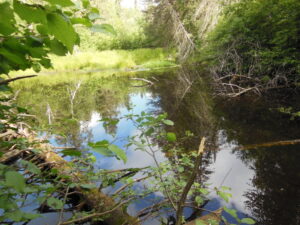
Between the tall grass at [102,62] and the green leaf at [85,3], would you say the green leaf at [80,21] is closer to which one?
the green leaf at [85,3]

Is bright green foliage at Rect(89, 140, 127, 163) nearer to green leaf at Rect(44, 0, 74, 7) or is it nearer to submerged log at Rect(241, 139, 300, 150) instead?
green leaf at Rect(44, 0, 74, 7)

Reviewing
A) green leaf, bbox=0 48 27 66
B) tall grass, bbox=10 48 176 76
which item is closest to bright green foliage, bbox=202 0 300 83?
green leaf, bbox=0 48 27 66

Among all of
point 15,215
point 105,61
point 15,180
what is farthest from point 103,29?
point 105,61

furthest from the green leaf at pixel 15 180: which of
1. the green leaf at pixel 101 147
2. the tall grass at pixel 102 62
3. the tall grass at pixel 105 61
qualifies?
the tall grass at pixel 105 61

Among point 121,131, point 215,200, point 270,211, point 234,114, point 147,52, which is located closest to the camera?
point 270,211

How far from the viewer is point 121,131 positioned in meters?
4.57

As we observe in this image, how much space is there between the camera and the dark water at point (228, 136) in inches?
88.6

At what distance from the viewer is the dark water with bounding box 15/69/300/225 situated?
2.25 meters

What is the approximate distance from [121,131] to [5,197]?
12.0ft

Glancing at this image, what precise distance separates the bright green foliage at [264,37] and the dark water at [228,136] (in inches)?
48.4

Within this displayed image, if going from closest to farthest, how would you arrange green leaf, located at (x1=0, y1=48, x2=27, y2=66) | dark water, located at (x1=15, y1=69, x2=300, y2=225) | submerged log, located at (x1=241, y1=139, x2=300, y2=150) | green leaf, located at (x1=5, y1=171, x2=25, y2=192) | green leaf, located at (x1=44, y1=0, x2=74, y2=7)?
green leaf, located at (x1=44, y1=0, x2=74, y2=7) < green leaf, located at (x1=5, y1=171, x2=25, y2=192) < green leaf, located at (x1=0, y1=48, x2=27, y2=66) < dark water, located at (x1=15, y1=69, x2=300, y2=225) < submerged log, located at (x1=241, y1=139, x2=300, y2=150)

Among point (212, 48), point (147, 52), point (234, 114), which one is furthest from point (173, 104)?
point (147, 52)

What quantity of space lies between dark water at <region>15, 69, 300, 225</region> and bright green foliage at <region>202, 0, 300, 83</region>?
48.4 inches

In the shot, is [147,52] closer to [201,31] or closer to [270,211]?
[201,31]
